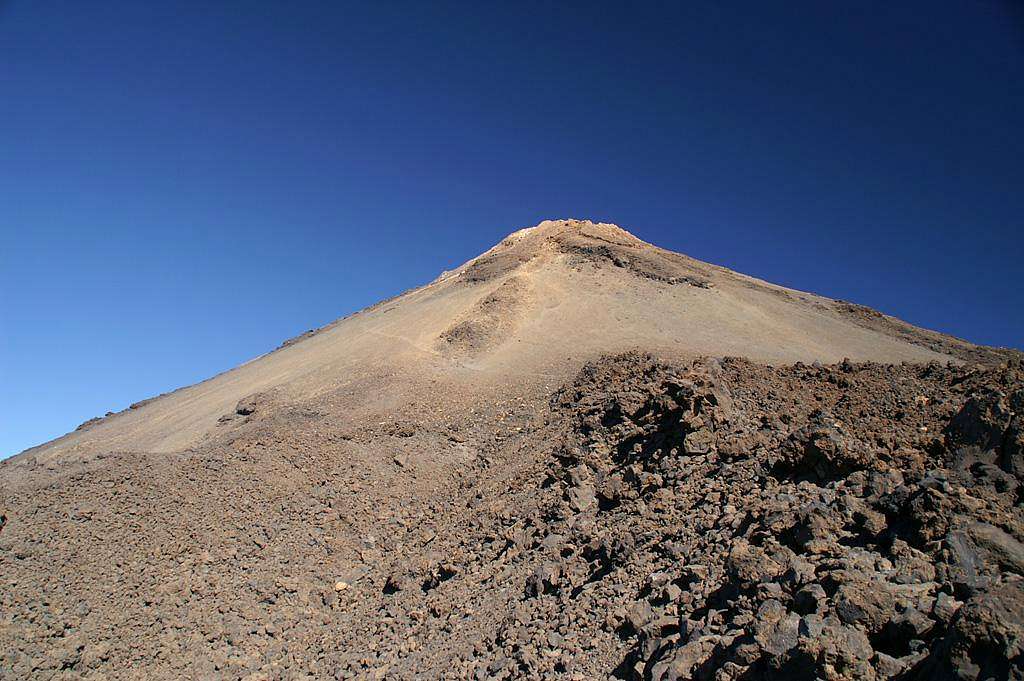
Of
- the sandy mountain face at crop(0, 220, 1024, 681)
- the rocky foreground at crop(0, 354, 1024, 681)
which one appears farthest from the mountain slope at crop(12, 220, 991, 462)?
the rocky foreground at crop(0, 354, 1024, 681)

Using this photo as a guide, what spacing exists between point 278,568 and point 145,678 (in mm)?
2327

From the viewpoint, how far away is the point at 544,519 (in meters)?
9.85

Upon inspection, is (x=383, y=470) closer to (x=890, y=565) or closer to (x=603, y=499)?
(x=603, y=499)

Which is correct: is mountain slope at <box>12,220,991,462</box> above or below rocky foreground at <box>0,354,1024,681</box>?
above

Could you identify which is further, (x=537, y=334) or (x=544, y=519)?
(x=537, y=334)

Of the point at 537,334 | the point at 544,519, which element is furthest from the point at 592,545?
the point at 537,334

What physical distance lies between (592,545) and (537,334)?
9.74m

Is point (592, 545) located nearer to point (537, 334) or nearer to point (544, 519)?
point (544, 519)

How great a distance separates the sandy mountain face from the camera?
5.39 meters

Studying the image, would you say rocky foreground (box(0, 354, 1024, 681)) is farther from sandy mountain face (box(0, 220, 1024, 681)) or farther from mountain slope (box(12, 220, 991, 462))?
mountain slope (box(12, 220, 991, 462))

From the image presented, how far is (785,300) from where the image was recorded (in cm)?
2230

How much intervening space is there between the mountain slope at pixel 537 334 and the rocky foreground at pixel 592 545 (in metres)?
2.36

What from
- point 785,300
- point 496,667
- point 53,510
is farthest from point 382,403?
point 785,300

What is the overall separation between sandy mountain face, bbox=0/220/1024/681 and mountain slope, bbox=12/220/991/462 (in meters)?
0.18
